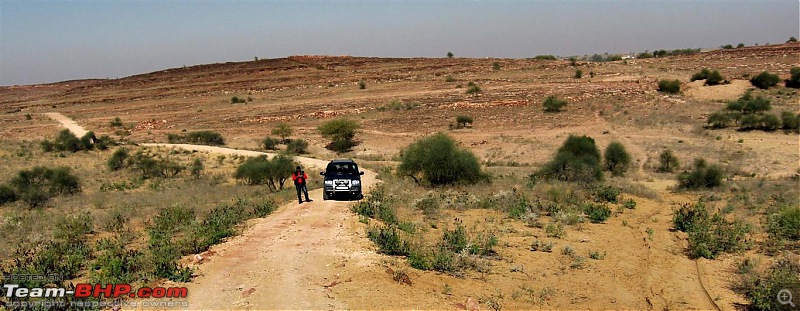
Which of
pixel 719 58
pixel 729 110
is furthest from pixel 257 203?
pixel 719 58

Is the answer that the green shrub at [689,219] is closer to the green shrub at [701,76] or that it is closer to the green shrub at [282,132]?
the green shrub at [282,132]

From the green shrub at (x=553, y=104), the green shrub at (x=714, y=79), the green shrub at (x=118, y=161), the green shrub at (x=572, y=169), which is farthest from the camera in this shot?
the green shrub at (x=714, y=79)

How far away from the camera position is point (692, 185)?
2427cm

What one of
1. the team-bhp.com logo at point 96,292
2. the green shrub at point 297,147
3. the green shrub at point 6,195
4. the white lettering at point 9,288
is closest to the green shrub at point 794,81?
the green shrub at point 297,147

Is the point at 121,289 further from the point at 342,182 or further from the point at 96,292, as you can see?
the point at 342,182

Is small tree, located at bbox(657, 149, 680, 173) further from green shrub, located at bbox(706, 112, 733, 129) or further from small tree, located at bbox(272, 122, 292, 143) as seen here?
small tree, located at bbox(272, 122, 292, 143)

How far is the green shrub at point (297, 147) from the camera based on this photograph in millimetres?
43159

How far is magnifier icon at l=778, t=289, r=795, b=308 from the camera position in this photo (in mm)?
9352

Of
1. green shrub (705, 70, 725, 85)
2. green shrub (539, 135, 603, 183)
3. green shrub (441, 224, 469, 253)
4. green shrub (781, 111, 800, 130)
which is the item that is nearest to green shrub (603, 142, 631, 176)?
green shrub (539, 135, 603, 183)

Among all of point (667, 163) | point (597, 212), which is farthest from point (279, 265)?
point (667, 163)

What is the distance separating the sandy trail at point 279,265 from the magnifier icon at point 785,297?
7.94 metres

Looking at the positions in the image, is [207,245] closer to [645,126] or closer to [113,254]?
[113,254]

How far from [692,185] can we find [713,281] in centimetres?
1385

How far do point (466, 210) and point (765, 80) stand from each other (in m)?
51.2
